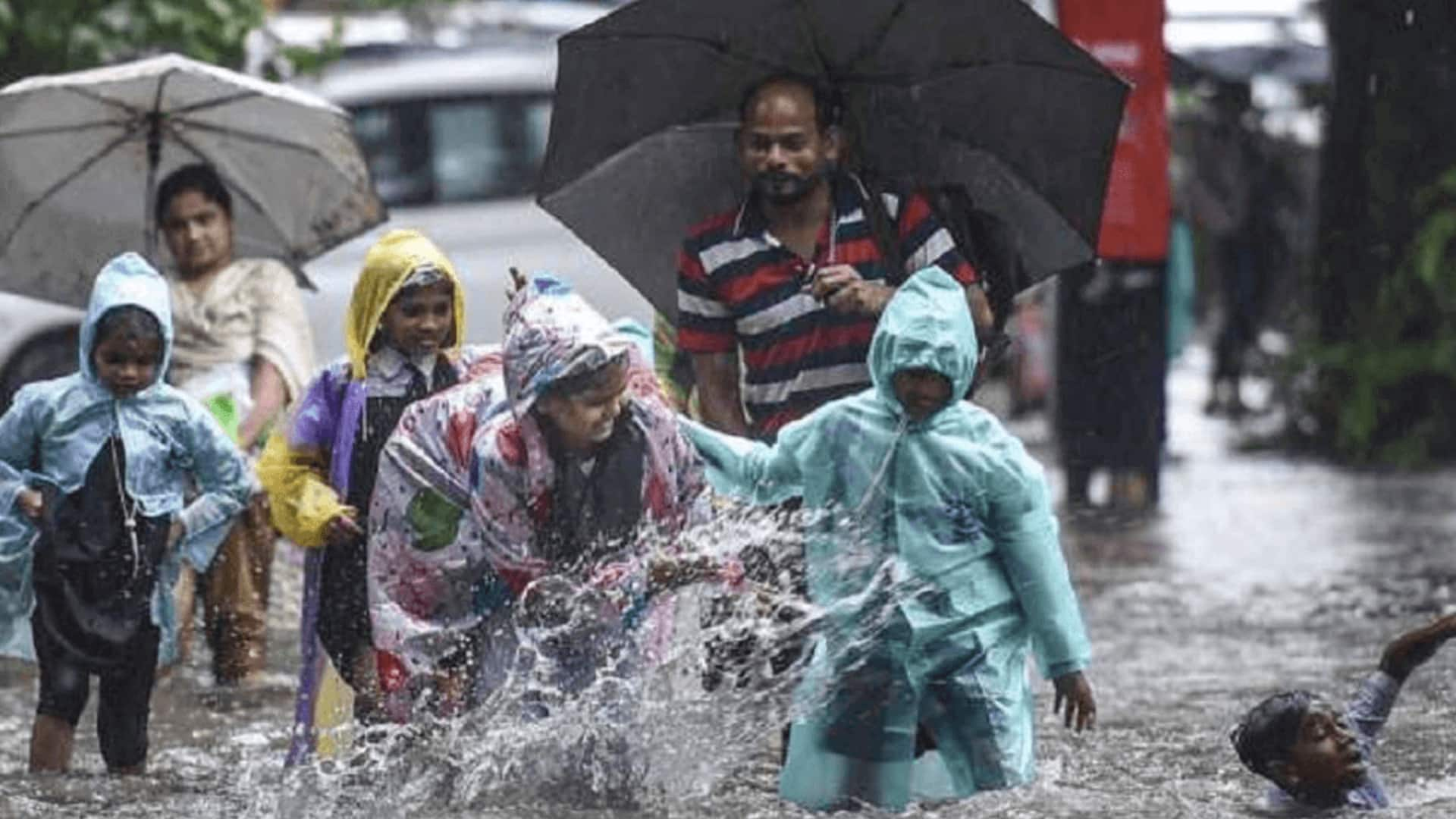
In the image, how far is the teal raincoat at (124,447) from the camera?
31.3 ft

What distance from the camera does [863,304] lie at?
28.4ft

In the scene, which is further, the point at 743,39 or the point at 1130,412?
the point at 1130,412

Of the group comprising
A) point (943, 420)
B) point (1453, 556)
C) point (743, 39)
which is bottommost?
point (1453, 556)

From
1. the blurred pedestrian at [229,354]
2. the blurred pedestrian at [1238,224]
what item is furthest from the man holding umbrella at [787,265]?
the blurred pedestrian at [1238,224]

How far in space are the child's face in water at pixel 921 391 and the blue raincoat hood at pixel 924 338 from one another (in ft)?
0.05

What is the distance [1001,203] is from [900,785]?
1.95m

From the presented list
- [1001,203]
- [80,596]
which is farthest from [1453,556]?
[80,596]

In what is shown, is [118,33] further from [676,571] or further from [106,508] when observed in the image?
[676,571]

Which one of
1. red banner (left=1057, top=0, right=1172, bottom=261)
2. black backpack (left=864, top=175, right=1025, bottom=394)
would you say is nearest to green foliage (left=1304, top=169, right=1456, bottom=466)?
red banner (left=1057, top=0, right=1172, bottom=261)

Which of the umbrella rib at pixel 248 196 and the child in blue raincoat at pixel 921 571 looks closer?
the child in blue raincoat at pixel 921 571

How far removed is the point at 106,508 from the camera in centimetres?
963

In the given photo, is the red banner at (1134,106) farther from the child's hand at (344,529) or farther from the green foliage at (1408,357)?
the child's hand at (344,529)

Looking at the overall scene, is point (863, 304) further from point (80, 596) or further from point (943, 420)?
point (80, 596)

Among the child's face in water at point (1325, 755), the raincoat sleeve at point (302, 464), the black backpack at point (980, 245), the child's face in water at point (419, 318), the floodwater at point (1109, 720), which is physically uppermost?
the black backpack at point (980, 245)
